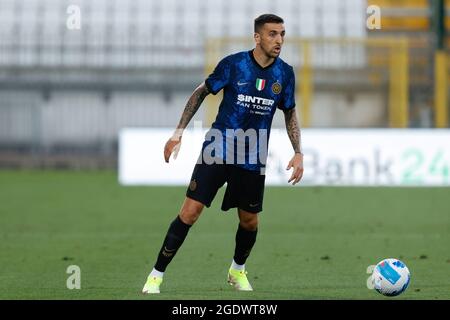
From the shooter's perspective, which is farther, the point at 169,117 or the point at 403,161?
the point at 169,117

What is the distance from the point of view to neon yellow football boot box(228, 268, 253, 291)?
9.40 metres

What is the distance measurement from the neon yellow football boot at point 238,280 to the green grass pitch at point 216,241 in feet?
0.27

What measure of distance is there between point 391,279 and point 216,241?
5.07 meters

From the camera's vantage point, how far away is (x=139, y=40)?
28.7 metres

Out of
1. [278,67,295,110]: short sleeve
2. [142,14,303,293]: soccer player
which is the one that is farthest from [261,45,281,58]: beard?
[278,67,295,110]: short sleeve

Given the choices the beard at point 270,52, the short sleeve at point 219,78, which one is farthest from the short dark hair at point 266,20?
the short sleeve at point 219,78

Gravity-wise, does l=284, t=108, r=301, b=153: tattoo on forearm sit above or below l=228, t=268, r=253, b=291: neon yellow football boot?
above

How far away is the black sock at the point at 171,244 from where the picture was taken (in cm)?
903

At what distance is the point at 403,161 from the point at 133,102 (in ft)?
31.7

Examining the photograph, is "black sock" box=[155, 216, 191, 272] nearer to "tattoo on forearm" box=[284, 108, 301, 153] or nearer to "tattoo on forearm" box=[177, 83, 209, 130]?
"tattoo on forearm" box=[177, 83, 209, 130]

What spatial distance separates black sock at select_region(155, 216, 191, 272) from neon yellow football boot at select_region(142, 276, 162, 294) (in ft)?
0.26

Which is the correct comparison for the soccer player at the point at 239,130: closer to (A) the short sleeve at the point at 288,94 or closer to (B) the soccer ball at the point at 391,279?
(A) the short sleeve at the point at 288,94

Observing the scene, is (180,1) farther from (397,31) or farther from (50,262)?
(50,262)
